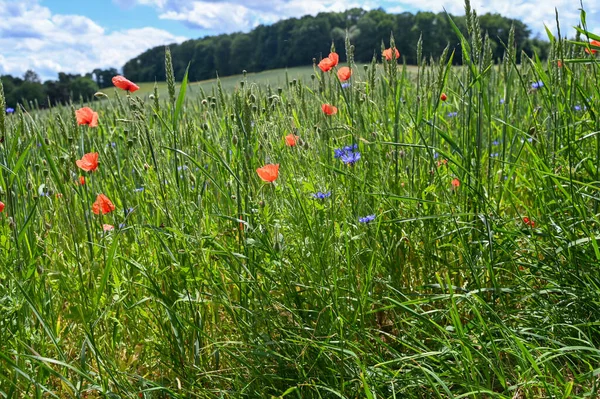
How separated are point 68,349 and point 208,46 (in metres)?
49.2

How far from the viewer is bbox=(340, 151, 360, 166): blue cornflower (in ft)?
6.00

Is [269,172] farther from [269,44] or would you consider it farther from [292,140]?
[269,44]

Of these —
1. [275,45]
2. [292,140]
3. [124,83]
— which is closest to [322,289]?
[292,140]

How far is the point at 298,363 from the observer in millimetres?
1300

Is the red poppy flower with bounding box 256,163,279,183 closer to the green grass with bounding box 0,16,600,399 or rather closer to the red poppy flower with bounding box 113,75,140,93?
the green grass with bounding box 0,16,600,399

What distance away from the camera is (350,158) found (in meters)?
1.84

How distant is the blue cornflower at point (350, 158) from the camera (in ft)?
6.00

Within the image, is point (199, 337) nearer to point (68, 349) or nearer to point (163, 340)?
point (163, 340)

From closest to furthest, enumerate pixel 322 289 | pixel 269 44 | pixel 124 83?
pixel 322 289 < pixel 124 83 < pixel 269 44

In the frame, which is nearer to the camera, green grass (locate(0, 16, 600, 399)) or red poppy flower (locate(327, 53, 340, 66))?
green grass (locate(0, 16, 600, 399))

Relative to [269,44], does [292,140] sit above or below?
below

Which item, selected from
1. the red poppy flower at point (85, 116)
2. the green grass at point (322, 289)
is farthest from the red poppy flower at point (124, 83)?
the red poppy flower at point (85, 116)

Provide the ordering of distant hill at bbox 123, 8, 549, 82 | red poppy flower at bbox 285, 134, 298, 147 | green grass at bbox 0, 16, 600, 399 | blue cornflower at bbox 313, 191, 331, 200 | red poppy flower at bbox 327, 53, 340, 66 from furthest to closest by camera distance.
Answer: distant hill at bbox 123, 8, 549, 82
red poppy flower at bbox 327, 53, 340, 66
red poppy flower at bbox 285, 134, 298, 147
blue cornflower at bbox 313, 191, 331, 200
green grass at bbox 0, 16, 600, 399

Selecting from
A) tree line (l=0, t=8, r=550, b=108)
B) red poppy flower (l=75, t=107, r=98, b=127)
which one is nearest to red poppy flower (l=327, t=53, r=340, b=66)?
red poppy flower (l=75, t=107, r=98, b=127)
